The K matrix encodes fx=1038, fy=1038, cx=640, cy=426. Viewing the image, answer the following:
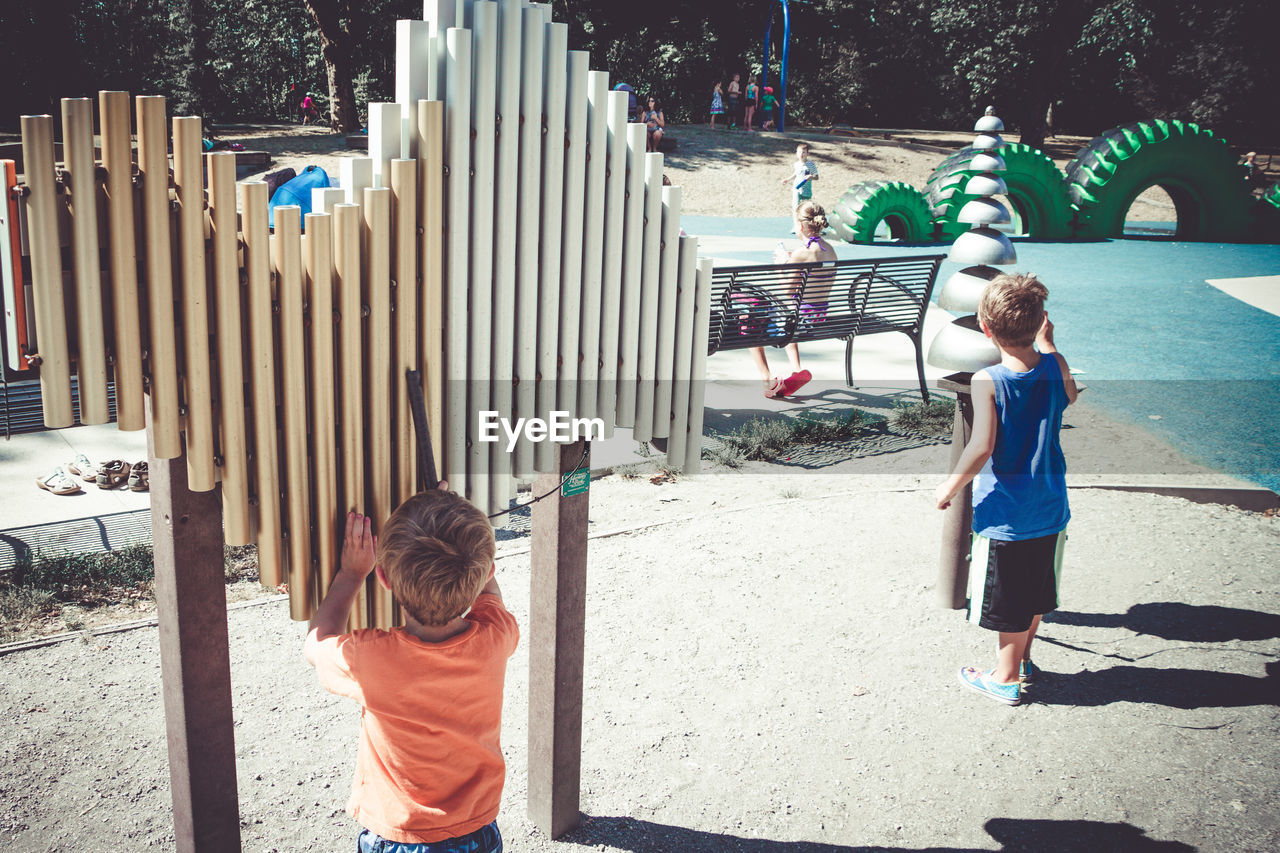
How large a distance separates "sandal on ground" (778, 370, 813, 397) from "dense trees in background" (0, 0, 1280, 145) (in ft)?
70.5

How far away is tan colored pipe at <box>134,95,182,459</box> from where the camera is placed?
7.16 feet

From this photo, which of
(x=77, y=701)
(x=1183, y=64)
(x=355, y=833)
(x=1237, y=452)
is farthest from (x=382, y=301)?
(x=1183, y=64)

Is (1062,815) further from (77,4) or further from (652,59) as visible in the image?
(652,59)

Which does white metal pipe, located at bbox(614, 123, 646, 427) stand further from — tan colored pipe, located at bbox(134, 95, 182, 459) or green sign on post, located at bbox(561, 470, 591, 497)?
tan colored pipe, located at bbox(134, 95, 182, 459)

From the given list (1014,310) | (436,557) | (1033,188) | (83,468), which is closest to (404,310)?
(436,557)

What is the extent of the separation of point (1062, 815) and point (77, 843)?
11.3ft

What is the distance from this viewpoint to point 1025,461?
13.9 feet

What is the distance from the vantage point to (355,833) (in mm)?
3568

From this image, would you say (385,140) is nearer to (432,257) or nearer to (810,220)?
(432,257)

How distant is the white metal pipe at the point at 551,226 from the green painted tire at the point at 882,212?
51.6ft

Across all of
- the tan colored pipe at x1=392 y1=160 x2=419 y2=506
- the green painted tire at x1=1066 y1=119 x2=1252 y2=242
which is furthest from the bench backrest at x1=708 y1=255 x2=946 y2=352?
the green painted tire at x1=1066 y1=119 x2=1252 y2=242

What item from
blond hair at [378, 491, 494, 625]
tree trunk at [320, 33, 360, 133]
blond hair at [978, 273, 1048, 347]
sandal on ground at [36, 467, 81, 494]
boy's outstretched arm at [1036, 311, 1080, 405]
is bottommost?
sandal on ground at [36, 467, 81, 494]

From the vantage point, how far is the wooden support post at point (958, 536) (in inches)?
207

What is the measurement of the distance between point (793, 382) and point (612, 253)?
5.93 meters
